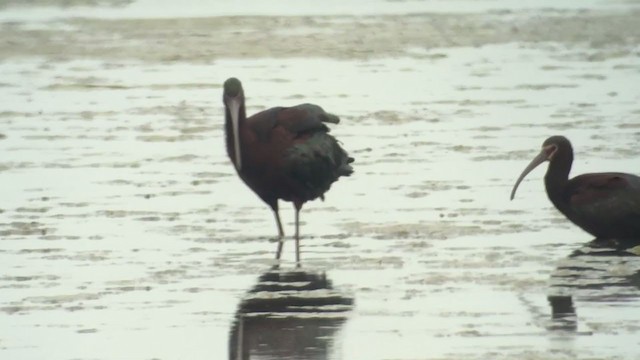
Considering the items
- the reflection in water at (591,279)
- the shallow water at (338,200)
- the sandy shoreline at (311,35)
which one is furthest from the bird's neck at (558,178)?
the sandy shoreline at (311,35)

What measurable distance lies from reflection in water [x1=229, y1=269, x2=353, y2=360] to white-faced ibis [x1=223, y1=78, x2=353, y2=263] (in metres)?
1.45

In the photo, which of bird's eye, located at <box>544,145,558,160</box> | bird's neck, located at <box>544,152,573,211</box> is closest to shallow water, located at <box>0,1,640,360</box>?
bird's neck, located at <box>544,152,573,211</box>

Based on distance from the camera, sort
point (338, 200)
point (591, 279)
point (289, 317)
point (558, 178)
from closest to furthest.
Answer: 1. point (289, 317)
2. point (591, 279)
3. point (558, 178)
4. point (338, 200)

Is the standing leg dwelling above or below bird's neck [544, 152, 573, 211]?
below

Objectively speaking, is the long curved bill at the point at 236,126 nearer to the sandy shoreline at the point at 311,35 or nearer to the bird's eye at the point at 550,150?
the bird's eye at the point at 550,150

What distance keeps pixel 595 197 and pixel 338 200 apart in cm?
289

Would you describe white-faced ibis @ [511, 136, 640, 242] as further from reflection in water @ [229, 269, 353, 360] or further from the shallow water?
reflection in water @ [229, 269, 353, 360]

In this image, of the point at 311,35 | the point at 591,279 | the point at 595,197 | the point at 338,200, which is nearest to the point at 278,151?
the point at 338,200

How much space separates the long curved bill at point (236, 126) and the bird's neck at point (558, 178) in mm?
2219

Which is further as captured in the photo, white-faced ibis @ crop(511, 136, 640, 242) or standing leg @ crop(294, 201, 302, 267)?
white-faced ibis @ crop(511, 136, 640, 242)

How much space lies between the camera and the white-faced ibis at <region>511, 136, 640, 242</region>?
13727 millimetres

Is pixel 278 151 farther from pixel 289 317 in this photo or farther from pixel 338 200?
pixel 289 317

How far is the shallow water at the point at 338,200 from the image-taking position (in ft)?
35.7

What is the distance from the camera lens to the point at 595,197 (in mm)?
13867
